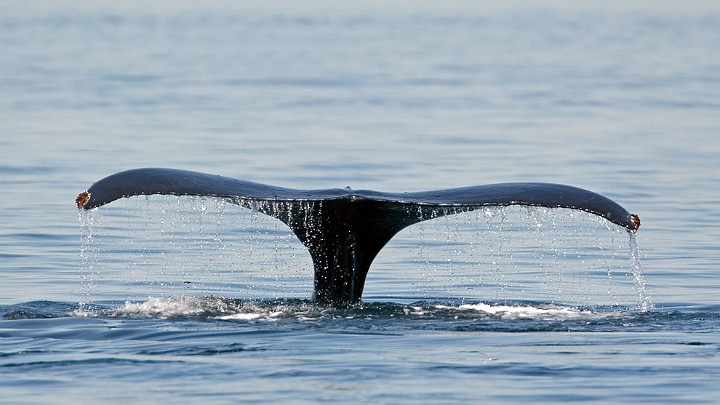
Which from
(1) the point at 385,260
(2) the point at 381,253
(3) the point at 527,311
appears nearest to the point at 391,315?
(3) the point at 527,311

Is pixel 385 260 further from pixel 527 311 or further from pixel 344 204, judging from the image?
pixel 344 204

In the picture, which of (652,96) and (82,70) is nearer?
(652,96)

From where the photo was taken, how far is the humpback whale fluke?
9.05m

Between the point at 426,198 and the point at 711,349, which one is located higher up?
the point at 426,198

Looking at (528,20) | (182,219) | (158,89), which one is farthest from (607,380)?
(528,20)

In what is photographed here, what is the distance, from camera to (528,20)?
278 feet

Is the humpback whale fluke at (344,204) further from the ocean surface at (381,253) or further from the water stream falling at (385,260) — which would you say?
the water stream falling at (385,260)

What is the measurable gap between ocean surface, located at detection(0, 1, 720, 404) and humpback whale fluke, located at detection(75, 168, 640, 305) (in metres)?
0.39

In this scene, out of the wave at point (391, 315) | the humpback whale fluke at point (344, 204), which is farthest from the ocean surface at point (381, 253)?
the humpback whale fluke at point (344, 204)

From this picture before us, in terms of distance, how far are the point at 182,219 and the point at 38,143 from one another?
6.79 m

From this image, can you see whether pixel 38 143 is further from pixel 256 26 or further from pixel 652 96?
pixel 256 26

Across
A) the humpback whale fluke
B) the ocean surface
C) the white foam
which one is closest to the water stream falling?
the ocean surface

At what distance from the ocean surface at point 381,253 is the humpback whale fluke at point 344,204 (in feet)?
1.27

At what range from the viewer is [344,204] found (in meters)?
9.35
